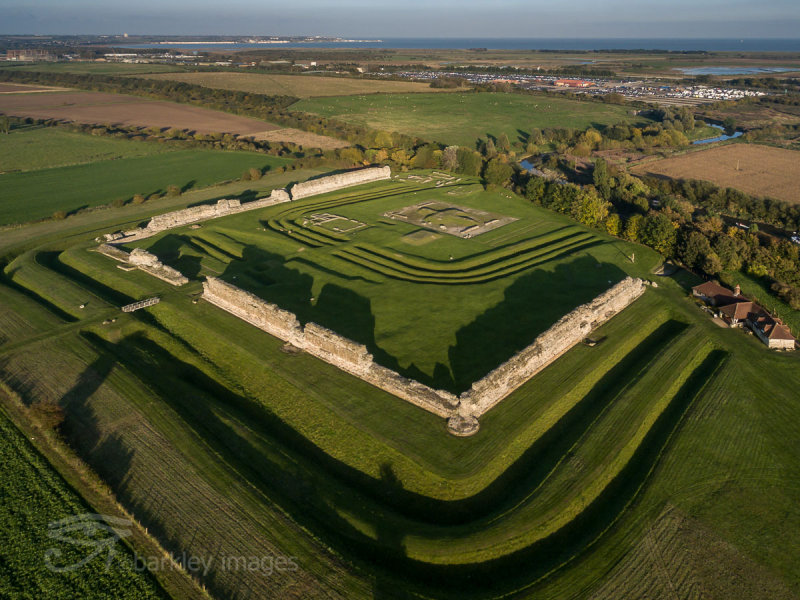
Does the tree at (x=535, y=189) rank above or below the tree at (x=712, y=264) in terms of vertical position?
above

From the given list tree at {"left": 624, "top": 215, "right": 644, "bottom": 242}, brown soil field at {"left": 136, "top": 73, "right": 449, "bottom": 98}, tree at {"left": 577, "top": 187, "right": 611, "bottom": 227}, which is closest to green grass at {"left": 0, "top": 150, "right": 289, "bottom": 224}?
tree at {"left": 577, "top": 187, "right": 611, "bottom": 227}

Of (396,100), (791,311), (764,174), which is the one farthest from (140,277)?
(396,100)

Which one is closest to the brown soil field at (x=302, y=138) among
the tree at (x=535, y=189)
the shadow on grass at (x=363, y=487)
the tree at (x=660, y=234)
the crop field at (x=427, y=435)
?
the tree at (x=535, y=189)

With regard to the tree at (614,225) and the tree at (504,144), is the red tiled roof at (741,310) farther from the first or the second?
the tree at (504,144)

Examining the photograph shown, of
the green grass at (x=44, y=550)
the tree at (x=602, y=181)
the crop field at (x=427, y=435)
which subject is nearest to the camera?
the green grass at (x=44, y=550)

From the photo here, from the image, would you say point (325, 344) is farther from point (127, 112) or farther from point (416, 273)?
point (127, 112)

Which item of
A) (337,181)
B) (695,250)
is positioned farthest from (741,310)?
(337,181)

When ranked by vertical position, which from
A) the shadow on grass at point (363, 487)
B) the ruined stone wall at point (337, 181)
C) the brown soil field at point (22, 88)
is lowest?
the shadow on grass at point (363, 487)
